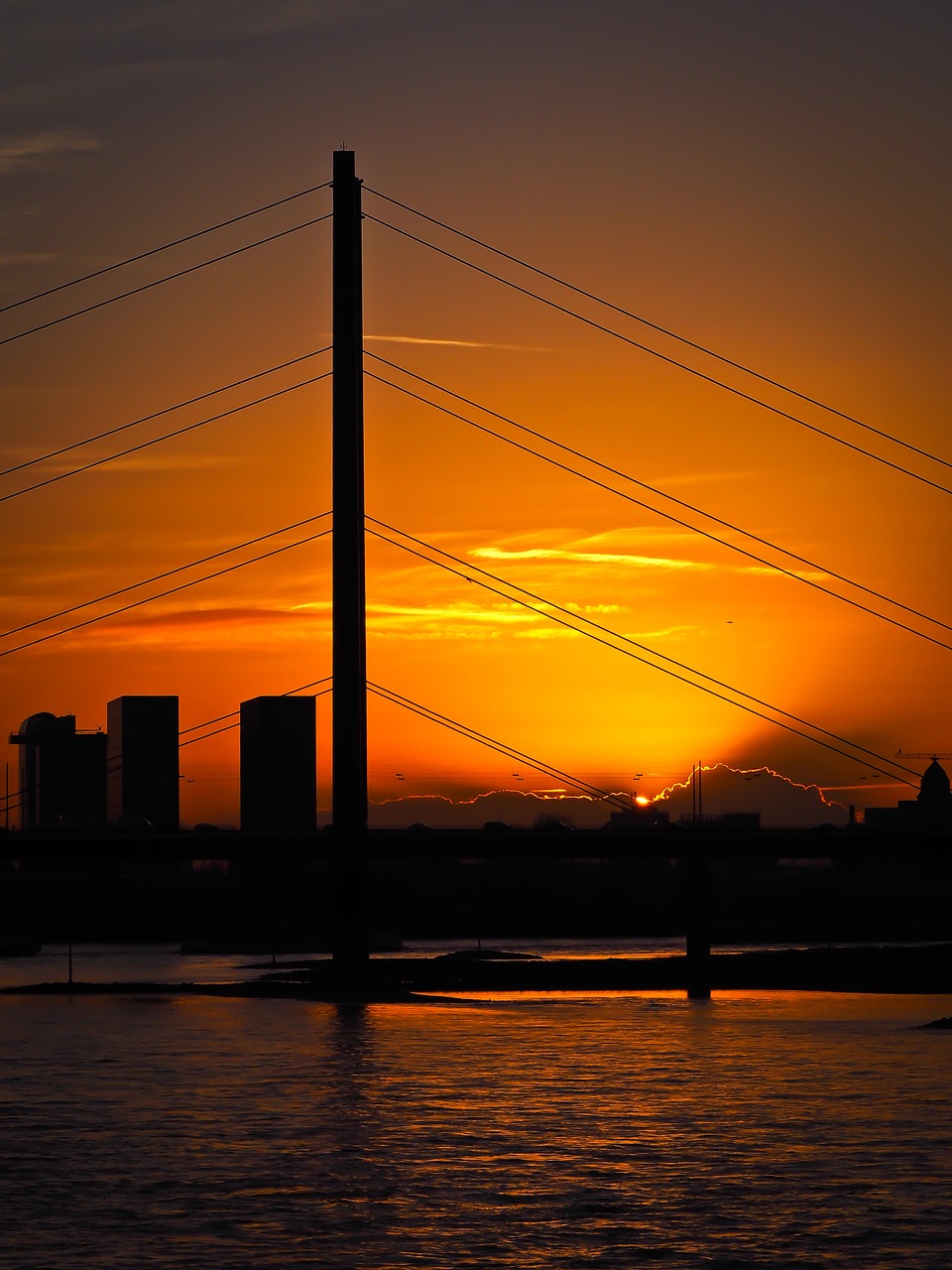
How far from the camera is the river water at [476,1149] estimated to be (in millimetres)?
16188

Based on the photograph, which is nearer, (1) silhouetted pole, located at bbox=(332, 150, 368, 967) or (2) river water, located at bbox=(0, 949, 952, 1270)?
(2) river water, located at bbox=(0, 949, 952, 1270)

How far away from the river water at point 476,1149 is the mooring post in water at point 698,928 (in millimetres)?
18671

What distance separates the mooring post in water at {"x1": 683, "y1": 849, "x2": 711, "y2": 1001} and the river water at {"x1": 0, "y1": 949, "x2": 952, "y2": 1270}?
18.7m

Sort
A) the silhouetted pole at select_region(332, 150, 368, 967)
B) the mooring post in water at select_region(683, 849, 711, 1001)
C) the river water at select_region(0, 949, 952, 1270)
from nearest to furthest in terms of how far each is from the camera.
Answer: the river water at select_region(0, 949, 952, 1270)
the silhouetted pole at select_region(332, 150, 368, 967)
the mooring post in water at select_region(683, 849, 711, 1001)

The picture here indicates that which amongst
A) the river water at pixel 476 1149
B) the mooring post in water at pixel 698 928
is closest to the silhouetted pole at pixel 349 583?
the river water at pixel 476 1149

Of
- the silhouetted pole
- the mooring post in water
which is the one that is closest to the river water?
the silhouetted pole

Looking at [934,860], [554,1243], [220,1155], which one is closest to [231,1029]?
[934,860]

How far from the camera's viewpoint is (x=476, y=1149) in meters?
22.4

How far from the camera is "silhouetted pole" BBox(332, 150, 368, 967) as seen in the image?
50.5m

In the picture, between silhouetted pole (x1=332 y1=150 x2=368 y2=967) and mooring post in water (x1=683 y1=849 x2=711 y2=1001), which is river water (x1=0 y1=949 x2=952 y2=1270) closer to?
silhouetted pole (x1=332 y1=150 x2=368 y2=967)

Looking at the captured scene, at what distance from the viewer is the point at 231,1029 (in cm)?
4666

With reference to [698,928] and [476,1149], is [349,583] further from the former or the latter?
[476,1149]

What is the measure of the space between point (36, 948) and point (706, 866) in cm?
7498

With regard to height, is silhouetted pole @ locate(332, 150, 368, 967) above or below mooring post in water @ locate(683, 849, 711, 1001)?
above
